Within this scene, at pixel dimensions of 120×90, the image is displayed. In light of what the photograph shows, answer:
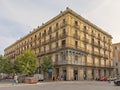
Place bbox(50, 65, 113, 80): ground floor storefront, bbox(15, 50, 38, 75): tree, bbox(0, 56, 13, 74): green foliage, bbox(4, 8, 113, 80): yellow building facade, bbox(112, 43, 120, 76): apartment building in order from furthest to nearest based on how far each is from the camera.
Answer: bbox(112, 43, 120, 76): apartment building, bbox(0, 56, 13, 74): green foliage, bbox(15, 50, 38, 75): tree, bbox(4, 8, 113, 80): yellow building facade, bbox(50, 65, 113, 80): ground floor storefront

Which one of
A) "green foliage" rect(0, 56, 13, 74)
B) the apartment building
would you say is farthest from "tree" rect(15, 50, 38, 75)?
the apartment building

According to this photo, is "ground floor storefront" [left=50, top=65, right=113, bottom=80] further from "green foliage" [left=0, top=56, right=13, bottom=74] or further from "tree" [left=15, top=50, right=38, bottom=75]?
"green foliage" [left=0, top=56, right=13, bottom=74]

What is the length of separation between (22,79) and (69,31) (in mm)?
19233

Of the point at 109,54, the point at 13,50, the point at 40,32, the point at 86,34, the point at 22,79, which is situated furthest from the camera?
the point at 13,50

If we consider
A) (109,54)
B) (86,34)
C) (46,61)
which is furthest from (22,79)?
(109,54)

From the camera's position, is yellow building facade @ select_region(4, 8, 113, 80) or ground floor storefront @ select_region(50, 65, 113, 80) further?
yellow building facade @ select_region(4, 8, 113, 80)

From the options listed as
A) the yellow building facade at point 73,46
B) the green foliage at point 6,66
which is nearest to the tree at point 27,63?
the yellow building facade at point 73,46

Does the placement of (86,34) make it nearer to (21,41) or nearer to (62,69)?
(62,69)

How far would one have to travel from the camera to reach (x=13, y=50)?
318 feet

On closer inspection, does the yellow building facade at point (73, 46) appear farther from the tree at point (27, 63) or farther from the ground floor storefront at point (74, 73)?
the tree at point (27, 63)

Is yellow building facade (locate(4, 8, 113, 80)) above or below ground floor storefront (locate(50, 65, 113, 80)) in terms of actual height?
above

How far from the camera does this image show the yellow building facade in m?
54.0

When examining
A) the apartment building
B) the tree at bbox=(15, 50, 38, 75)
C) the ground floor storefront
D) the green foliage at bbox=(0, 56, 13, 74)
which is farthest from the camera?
the apartment building

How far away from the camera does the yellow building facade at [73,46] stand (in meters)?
54.0
